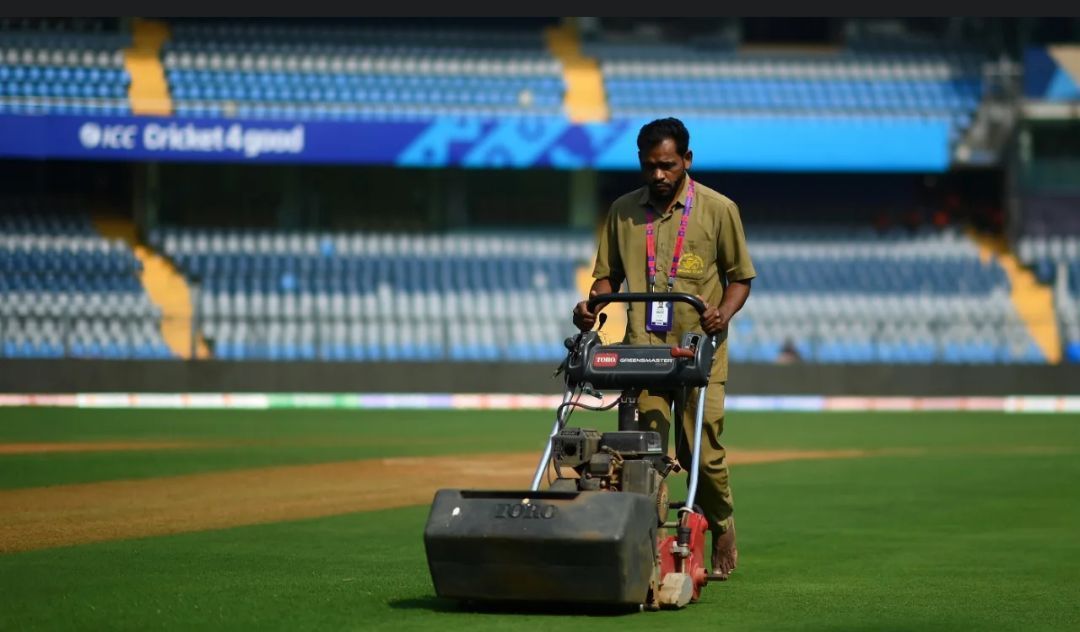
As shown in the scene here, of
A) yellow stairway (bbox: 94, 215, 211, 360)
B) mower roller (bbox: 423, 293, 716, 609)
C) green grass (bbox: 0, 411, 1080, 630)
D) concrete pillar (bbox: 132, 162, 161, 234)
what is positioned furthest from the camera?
concrete pillar (bbox: 132, 162, 161, 234)

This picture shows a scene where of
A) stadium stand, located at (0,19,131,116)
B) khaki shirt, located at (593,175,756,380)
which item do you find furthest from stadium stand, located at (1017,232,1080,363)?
khaki shirt, located at (593,175,756,380)

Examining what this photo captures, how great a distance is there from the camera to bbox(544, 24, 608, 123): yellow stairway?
36.1 m

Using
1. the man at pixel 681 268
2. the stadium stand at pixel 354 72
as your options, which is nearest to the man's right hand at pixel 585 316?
the man at pixel 681 268

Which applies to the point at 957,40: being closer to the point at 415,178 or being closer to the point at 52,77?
the point at 415,178

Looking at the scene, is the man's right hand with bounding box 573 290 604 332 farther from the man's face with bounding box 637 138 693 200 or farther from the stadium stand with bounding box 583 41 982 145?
the stadium stand with bounding box 583 41 982 145

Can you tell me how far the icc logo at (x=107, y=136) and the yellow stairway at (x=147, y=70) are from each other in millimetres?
442

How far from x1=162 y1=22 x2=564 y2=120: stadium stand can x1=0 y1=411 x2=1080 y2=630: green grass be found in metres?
17.5

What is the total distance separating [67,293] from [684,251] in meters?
25.8

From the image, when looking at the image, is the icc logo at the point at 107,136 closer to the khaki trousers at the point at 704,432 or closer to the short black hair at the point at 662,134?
the khaki trousers at the point at 704,432

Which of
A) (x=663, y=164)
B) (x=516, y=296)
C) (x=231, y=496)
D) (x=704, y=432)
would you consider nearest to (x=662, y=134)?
(x=663, y=164)

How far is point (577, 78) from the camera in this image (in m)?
37.3

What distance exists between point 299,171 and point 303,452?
1924 cm

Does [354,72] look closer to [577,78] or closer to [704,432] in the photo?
[577,78]

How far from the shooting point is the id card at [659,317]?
8.35 m
